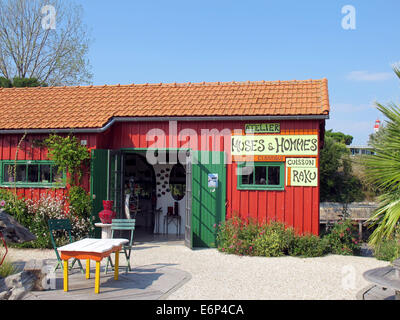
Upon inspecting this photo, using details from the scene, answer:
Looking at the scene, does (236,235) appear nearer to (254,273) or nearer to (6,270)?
(254,273)

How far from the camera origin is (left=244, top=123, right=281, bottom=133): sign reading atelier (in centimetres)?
1105

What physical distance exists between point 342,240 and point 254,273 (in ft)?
11.1

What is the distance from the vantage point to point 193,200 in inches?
438

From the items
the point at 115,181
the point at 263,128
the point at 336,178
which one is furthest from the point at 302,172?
the point at 336,178

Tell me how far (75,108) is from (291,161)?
21.2 feet

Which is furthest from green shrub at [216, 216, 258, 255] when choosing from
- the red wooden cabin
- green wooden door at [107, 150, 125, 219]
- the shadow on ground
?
green wooden door at [107, 150, 125, 219]

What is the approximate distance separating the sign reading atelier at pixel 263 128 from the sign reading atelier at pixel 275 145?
6.1 inches

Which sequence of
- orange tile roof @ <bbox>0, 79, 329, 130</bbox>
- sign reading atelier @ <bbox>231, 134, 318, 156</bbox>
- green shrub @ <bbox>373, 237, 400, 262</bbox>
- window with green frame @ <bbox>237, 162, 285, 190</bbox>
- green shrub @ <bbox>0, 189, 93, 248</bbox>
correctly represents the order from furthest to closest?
orange tile roof @ <bbox>0, 79, 329, 130</bbox>
window with green frame @ <bbox>237, 162, 285, 190</bbox>
sign reading atelier @ <bbox>231, 134, 318, 156</bbox>
green shrub @ <bbox>0, 189, 93, 248</bbox>
green shrub @ <bbox>373, 237, 400, 262</bbox>

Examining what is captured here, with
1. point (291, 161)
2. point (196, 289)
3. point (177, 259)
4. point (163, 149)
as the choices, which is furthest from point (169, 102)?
point (196, 289)

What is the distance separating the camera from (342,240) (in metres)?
10.6

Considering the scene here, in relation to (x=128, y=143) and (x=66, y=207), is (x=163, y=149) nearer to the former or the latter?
(x=128, y=143)

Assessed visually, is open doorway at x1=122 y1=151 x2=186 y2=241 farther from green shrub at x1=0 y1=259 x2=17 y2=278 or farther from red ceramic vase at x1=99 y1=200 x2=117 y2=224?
green shrub at x1=0 y1=259 x2=17 y2=278

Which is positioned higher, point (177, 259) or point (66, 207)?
point (66, 207)

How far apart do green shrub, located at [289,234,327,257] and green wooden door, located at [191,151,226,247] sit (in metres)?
1.93
